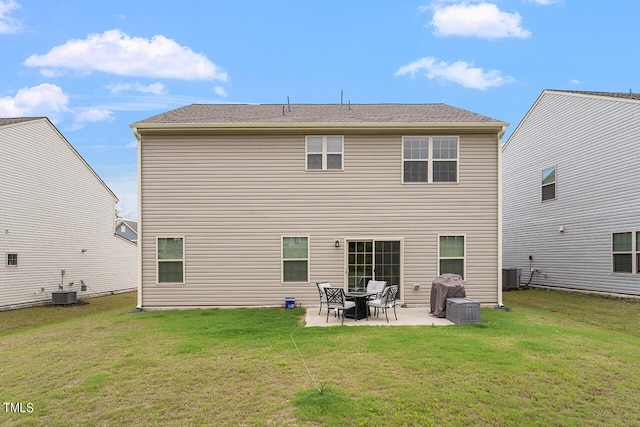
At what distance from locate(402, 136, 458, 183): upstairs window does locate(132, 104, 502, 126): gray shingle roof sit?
0.60 m

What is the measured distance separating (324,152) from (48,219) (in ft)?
42.0

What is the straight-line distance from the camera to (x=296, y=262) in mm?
10562

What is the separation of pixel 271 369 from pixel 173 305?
622 cm

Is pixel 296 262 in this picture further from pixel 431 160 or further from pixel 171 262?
pixel 431 160

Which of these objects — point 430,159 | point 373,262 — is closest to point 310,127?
point 430,159

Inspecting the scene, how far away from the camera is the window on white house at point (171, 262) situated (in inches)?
414

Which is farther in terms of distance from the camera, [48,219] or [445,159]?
[48,219]

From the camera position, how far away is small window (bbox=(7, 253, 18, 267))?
532 inches

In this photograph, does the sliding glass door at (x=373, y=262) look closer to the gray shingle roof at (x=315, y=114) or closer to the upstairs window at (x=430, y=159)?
the upstairs window at (x=430, y=159)

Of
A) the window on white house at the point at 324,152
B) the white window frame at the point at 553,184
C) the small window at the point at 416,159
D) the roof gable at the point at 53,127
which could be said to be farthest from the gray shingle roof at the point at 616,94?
the roof gable at the point at 53,127

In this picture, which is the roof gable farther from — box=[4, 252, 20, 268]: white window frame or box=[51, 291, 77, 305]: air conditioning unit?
box=[51, 291, 77, 305]: air conditioning unit

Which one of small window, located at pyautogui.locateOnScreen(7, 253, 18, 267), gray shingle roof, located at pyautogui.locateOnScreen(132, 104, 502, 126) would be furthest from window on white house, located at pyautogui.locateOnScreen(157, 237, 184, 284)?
small window, located at pyautogui.locateOnScreen(7, 253, 18, 267)

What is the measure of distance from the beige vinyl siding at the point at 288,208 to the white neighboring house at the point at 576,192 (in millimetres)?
5909

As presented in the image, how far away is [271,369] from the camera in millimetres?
5344
